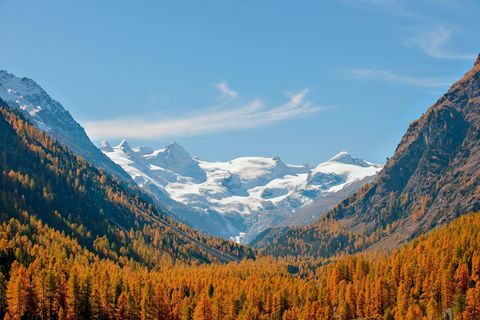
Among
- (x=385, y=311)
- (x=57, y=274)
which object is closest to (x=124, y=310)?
(x=57, y=274)

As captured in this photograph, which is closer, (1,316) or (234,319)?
(1,316)

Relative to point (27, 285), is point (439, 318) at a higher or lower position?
higher

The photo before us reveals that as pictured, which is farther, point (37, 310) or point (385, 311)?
point (385, 311)

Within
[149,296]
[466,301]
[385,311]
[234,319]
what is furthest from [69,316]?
[466,301]

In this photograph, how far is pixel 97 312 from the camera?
183 metres

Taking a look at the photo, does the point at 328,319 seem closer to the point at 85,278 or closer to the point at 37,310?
the point at 85,278

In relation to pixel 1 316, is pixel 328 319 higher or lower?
higher

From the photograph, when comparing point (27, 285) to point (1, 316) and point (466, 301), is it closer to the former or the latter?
point (1, 316)

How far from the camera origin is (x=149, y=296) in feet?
627

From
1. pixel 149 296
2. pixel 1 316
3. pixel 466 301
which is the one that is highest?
pixel 466 301

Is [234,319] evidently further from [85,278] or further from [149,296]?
[85,278]

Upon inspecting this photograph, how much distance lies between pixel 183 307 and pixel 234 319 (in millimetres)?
17164

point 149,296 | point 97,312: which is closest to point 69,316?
point 97,312

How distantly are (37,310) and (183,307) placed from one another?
45.2m
